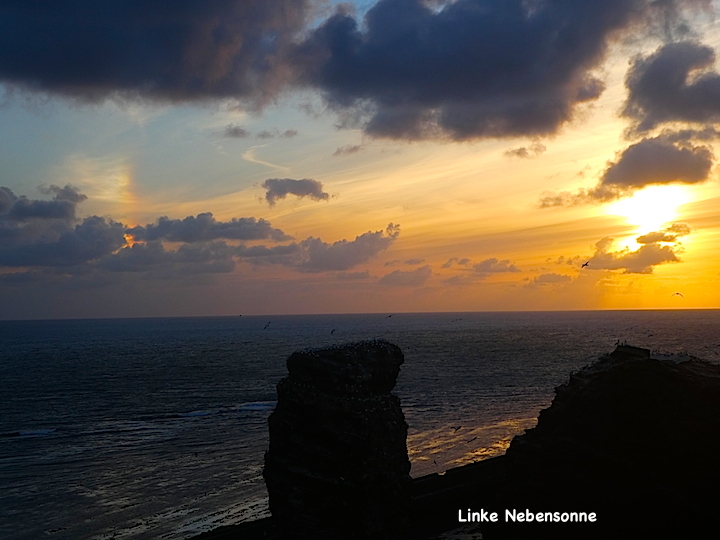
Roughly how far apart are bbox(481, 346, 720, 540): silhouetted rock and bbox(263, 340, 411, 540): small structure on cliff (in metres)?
8.83

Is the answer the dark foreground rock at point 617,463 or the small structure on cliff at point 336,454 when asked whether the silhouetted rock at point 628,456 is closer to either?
the dark foreground rock at point 617,463

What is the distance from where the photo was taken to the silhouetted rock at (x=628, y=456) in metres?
27.8

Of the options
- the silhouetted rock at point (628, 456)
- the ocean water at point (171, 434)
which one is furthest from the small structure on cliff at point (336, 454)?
the ocean water at point (171, 434)

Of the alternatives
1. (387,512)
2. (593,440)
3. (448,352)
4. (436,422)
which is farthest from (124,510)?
(448,352)

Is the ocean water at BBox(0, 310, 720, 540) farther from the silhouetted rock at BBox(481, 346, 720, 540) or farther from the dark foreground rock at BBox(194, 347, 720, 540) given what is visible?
the silhouetted rock at BBox(481, 346, 720, 540)

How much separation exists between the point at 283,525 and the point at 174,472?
2852cm

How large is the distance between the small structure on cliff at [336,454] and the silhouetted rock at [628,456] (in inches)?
348

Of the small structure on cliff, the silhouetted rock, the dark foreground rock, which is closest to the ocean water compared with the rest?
the dark foreground rock

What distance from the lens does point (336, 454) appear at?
25109 mm

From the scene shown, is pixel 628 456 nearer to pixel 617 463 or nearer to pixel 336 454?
pixel 617 463

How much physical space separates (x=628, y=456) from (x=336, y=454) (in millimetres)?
14669

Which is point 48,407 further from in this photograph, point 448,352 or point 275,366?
point 448,352

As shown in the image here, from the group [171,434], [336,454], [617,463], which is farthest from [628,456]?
[171,434]

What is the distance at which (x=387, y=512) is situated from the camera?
84.6ft
